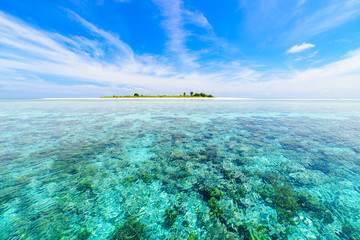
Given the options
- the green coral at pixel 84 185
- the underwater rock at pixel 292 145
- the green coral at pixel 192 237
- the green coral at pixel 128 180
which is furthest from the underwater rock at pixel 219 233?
the underwater rock at pixel 292 145

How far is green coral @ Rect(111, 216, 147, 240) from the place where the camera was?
3623mm

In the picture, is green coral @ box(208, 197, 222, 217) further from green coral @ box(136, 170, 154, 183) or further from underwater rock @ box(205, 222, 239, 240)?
green coral @ box(136, 170, 154, 183)

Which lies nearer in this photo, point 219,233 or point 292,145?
point 219,233

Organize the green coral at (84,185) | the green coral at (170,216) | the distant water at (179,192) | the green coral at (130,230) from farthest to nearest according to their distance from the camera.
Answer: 1. the green coral at (84,185)
2. the green coral at (170,216)
3. the distant water at (179,192)
4. the green coral at (130,230)

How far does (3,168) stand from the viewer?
651 centimetres

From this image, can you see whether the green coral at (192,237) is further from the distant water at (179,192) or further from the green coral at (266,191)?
the green coral at (266,191)

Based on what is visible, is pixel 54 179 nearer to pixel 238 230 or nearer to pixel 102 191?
pixel 102 191

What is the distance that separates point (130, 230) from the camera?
12.5 feet

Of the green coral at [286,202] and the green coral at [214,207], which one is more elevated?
the green coral at [286,202]

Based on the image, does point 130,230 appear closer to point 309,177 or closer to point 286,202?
point 286,202

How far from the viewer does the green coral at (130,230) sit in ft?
11.9

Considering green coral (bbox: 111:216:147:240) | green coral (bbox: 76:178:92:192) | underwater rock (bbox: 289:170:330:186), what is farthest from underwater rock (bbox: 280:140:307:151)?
green coral (bbox: 76:178:92:192)

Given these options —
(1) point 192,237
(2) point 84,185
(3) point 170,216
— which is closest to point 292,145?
(1) point 192,237

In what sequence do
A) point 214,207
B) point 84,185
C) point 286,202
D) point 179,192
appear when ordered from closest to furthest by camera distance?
point 214,207 → point 286,202 → point 179,192 → point 84,185
